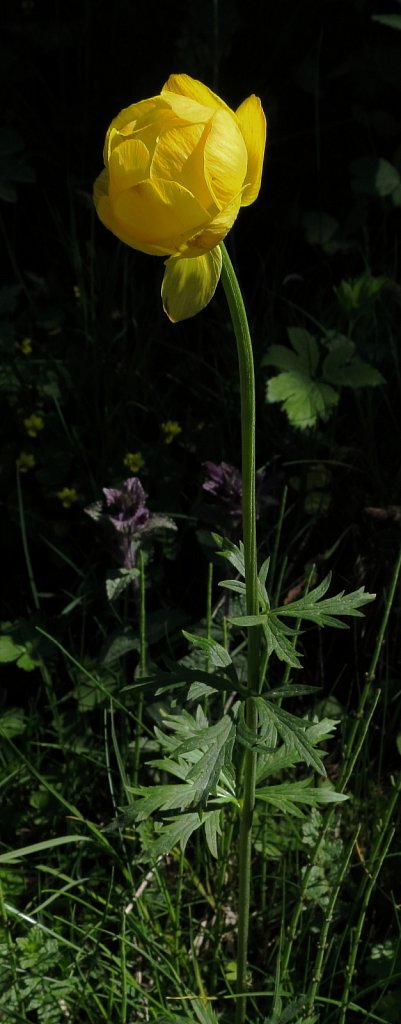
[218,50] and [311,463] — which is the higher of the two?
[218,50]

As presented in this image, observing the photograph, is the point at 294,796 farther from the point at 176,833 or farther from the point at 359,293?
the point at 359,293

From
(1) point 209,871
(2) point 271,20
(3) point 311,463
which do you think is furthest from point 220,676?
(2) point 271,20

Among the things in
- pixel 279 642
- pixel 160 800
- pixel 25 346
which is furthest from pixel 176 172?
pixel 25 346

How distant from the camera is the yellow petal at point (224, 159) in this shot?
29.9 inches

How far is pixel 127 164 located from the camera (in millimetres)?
758

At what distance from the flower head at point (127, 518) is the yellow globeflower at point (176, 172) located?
2.54 feet

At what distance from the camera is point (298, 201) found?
249cm

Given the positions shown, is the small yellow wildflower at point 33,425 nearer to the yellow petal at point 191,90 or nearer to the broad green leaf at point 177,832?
the broad green leaf at point 177,832

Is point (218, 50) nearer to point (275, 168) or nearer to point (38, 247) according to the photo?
point (275, 168)

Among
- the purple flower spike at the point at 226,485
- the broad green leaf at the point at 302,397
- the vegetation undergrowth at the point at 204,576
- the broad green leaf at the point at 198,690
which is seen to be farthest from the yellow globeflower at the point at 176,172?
the broad green leaf at the point at 302,397

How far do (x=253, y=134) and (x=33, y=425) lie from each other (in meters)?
1.13

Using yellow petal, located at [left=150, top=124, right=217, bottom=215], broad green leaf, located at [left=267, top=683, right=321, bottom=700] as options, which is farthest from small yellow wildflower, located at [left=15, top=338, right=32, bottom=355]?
yellow petal, located at [left=150, top=124, right=217, bottom=215]

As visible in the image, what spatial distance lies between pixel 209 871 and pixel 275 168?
1718mm

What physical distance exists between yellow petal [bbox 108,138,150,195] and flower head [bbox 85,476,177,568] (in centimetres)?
80
